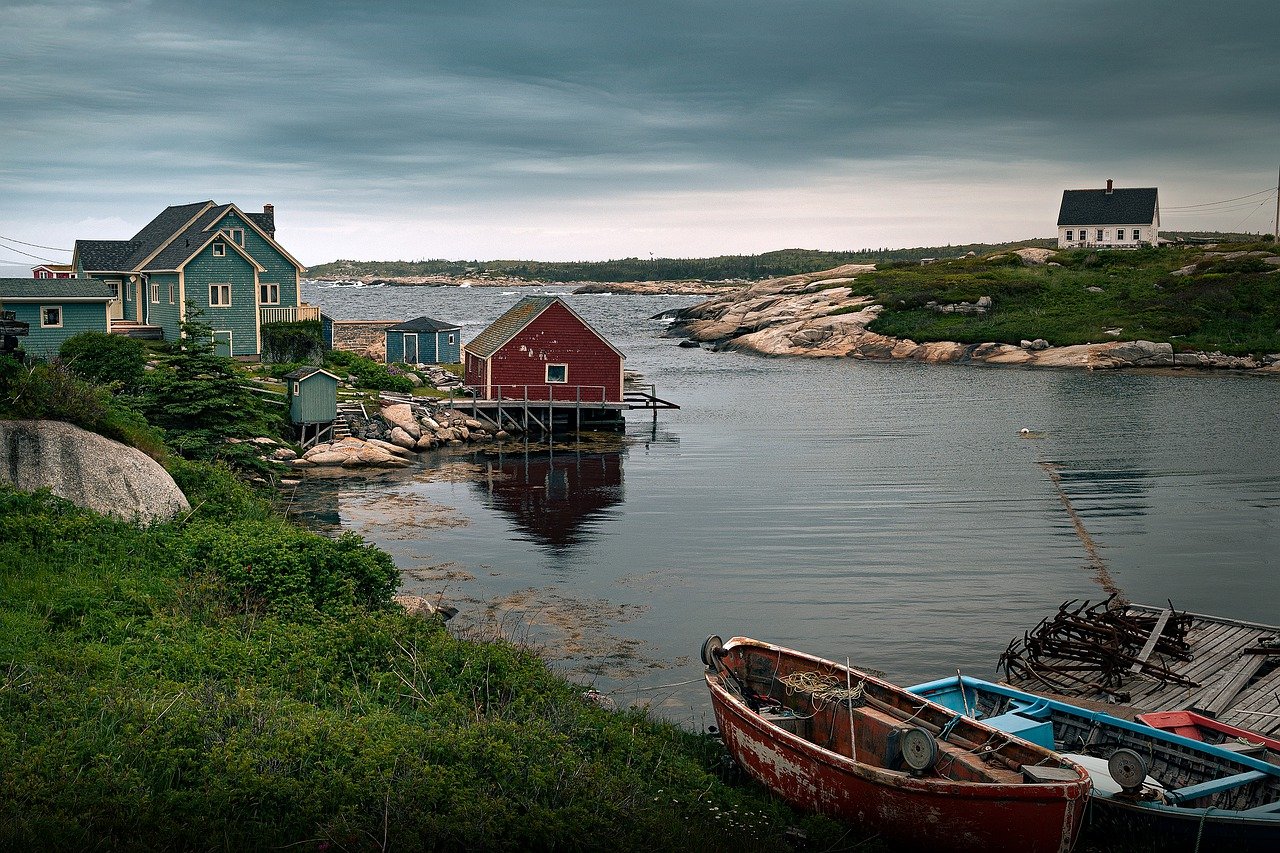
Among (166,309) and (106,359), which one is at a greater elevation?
(166,309)

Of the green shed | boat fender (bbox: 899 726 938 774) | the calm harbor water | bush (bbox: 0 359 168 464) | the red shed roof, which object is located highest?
the red shed roof

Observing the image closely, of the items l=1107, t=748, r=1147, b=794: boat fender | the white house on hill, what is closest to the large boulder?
l=1107, t=748, r=1147, b=794: boat fender

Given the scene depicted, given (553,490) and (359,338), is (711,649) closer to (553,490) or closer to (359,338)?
(553,490)

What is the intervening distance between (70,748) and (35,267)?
62476 mm

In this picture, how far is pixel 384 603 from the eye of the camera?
18.2 m

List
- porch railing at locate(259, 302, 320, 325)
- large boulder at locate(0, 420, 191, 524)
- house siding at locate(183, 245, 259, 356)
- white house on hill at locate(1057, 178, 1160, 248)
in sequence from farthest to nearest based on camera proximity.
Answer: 1. white house on hill at locate(1057, 178, 1160, 248)
2. porch railing at locate(259, 302, 320, 325)
3. house siding at locate(183, 245, 259, 356)
4. large boulder at locate(0, 420, 191, 524)

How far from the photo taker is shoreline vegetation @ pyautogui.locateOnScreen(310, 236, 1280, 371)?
78.4 metres

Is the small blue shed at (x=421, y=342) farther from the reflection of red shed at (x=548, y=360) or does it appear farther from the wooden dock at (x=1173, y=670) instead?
the wooden dock at (x=1173, y=670)

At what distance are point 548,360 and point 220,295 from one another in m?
16.6

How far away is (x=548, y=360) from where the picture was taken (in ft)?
164

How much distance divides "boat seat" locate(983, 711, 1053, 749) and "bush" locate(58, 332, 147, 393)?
30.2 m

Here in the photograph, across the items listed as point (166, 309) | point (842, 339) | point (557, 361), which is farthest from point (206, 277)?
point (842, 339)

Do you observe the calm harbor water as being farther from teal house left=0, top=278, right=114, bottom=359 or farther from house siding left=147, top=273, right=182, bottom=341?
house siding left=147, top=273, right=182, bottom=341

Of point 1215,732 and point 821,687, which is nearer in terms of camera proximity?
point 1215,732
